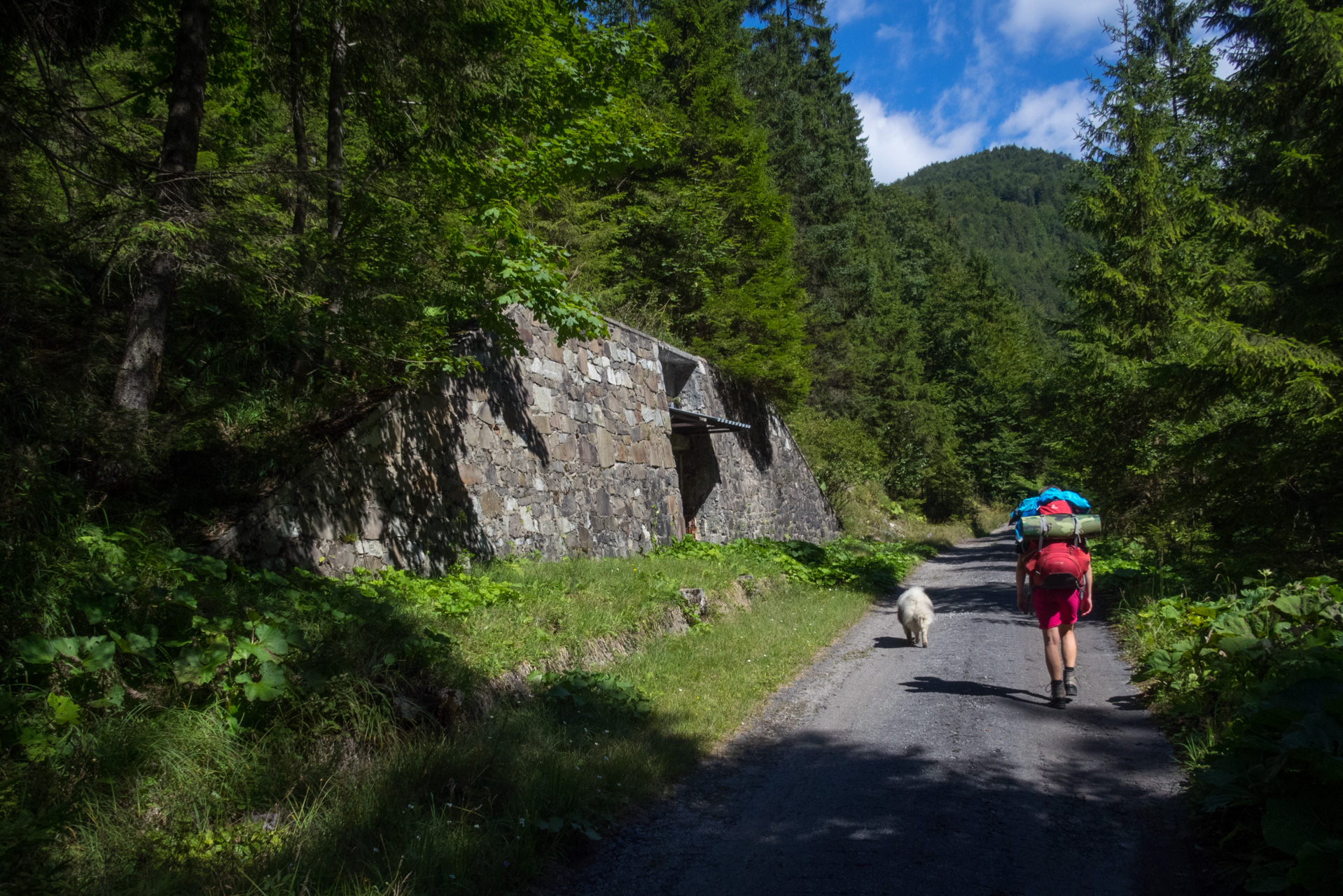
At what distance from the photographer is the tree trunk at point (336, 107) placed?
22.6 feet

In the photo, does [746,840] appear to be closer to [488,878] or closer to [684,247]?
[488,878]

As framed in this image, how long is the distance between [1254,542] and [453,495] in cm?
858

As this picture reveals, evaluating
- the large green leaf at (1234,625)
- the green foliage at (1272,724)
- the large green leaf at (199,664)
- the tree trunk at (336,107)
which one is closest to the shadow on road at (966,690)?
the green foliage at (1272,724)

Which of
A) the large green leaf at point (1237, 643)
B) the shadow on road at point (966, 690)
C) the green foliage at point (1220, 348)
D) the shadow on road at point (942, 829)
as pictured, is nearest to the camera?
the shadow on road at point (942, 829)

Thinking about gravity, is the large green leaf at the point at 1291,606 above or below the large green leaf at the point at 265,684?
below

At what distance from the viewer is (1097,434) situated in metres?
15.5

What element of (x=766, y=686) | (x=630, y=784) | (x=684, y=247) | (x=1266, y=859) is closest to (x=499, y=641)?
(x=630, y=784)

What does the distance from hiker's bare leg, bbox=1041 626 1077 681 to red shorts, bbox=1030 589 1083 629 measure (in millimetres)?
58

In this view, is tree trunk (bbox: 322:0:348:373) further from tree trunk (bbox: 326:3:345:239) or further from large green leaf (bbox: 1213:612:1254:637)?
large green leaf (bbox: 1213:612:1254:637)

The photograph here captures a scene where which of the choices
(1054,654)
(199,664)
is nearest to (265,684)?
(199,664)

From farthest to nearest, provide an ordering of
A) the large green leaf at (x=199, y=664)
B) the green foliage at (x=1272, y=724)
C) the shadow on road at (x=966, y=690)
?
the shadow on road at (x=966, y=690)
the large green leaf at (x=199, y=664)
the green foliage at (x=1272, y=724)

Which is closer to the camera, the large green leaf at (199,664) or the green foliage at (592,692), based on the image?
the large green leaf at (199,664)

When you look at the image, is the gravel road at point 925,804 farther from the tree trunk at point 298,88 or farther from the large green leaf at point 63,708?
the tree trunk at point 298,88

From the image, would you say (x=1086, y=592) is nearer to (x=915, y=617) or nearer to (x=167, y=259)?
(x=915, y=617)
